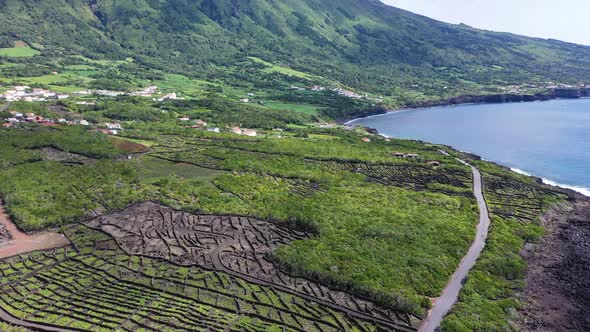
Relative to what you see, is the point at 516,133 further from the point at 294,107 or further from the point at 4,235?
the point at 4,235

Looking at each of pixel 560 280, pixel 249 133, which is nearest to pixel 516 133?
pixel 249 133

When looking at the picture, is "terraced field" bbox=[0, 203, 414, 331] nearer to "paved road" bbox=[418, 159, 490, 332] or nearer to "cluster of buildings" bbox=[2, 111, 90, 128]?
"paved road" bbox=[418, 159, 490, 332]

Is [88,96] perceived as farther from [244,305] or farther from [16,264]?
[244,305]

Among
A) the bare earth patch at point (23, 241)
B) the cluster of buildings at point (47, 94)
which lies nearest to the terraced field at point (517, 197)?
the bare earth patch at point (23, 241)

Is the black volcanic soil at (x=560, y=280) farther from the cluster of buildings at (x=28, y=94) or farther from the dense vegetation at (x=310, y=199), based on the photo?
the cluster of buildings at (x=28, y=94)

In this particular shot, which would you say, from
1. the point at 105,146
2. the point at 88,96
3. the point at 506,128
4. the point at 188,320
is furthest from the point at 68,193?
the point at 506,128

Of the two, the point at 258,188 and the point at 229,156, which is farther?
the point at 229,156
